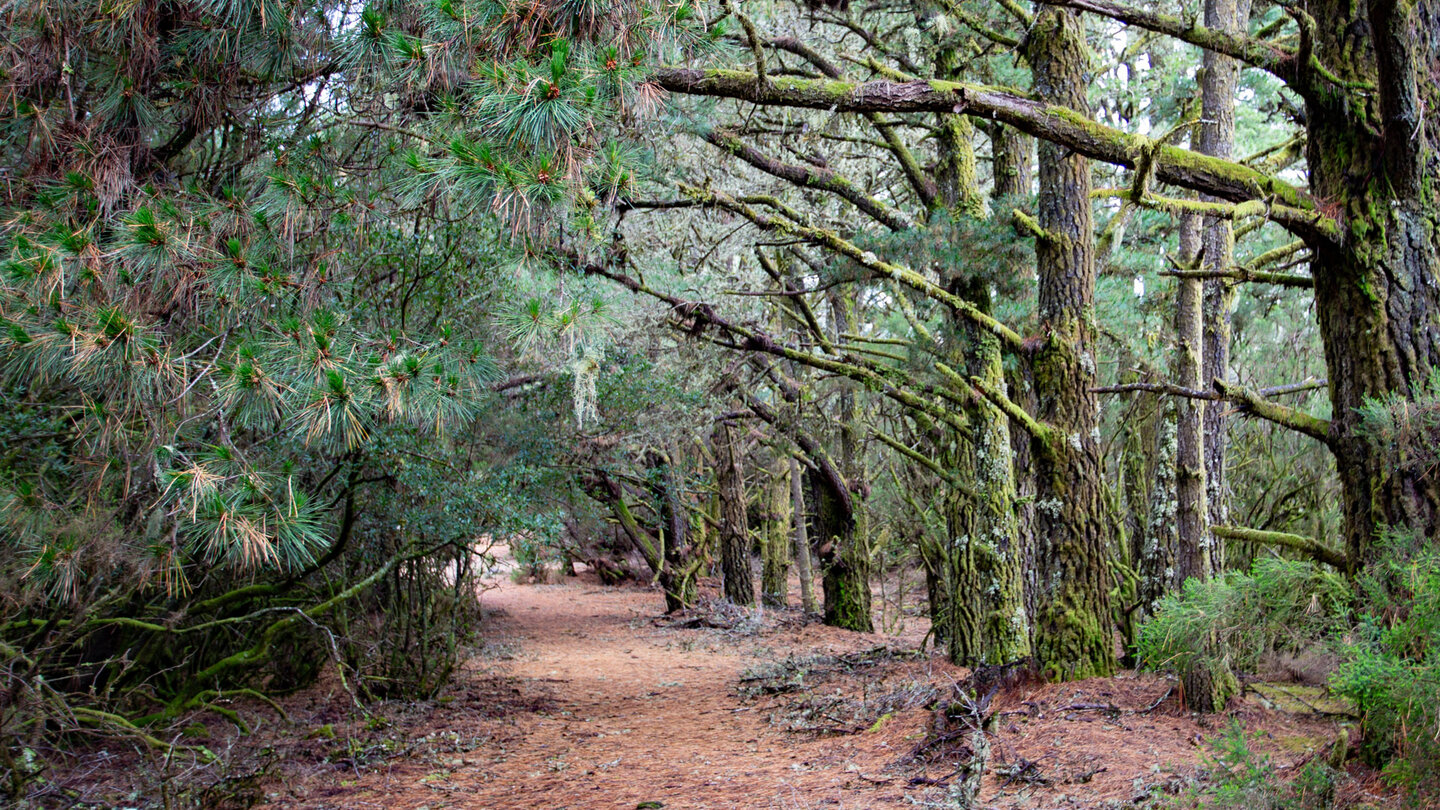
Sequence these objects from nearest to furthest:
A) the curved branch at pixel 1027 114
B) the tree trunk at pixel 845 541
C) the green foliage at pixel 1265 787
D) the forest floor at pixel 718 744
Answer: the green foliage at pixel 1265 787
the curved branch at pixel 1027 114
the forest floor at pixel 718 744
the tree trunk at pixel 845 541

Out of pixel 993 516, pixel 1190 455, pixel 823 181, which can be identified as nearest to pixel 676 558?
pixel 993 516

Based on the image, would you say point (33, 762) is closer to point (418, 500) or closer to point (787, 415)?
point (418, 500)

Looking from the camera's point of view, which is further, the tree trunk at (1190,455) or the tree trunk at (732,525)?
the tree trunk at (732,525)

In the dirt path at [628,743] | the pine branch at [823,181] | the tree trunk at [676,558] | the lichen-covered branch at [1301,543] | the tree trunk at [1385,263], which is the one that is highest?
the pine branch at [823,181]

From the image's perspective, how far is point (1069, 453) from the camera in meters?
6.04

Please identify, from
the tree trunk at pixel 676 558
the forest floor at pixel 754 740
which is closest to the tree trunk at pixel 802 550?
the tree trunk at pixel 676 558

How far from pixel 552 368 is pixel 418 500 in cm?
189

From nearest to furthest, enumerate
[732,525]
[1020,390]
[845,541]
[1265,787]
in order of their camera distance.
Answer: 1. [1265,787]
2. [1020,390]
3. [845,541]
4. [732,525]

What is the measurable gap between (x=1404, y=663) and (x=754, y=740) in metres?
5.05

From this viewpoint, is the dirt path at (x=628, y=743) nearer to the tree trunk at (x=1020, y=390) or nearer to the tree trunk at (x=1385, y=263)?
the tree trunk at (x=1020, y=390)

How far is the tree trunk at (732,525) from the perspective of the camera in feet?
50.0

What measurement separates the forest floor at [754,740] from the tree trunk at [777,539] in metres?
4.29

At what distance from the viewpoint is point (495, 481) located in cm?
796

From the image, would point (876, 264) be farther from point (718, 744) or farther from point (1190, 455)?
point (718, 744)
